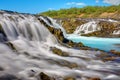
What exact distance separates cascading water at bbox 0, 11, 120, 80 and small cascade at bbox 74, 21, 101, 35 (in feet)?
90.9

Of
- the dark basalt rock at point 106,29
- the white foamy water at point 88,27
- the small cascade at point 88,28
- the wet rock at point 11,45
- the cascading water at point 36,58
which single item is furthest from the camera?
the small cascade at point 88,28

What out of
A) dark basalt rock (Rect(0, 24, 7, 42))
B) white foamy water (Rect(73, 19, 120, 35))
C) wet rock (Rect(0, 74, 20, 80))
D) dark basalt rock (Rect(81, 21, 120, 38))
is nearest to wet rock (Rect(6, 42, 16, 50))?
dark basalt rock (Rect(0, 24, 7, 42))

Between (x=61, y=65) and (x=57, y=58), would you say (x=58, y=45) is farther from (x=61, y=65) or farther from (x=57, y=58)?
(x=61, y=65)

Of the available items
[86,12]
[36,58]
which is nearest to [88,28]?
[36,58]

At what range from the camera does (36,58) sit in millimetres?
13695

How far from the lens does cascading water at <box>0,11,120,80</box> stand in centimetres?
1136

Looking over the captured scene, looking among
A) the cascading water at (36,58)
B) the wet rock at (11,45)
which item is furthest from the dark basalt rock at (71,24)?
the wet rock at (11,45)

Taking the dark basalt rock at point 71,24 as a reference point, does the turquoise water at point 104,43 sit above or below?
below

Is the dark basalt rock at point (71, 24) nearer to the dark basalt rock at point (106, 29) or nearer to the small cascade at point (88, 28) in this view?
the small cascade at point (88, 28)

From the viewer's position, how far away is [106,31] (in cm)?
4534

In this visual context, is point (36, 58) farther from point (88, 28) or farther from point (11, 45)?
point (88, 28)

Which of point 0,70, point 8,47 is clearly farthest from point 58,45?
point 0,70

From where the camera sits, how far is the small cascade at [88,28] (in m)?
47.5

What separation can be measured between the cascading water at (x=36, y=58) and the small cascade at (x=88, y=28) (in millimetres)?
27708
